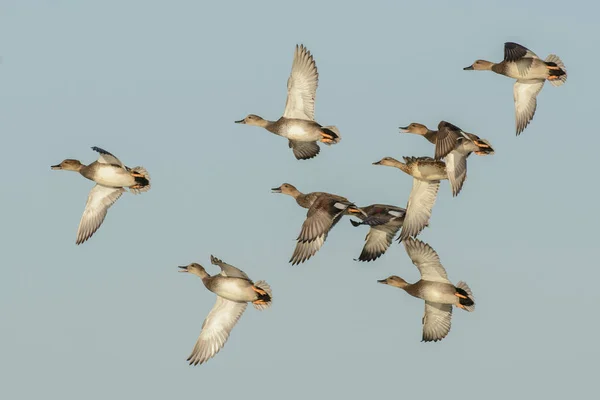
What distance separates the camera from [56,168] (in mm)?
43562

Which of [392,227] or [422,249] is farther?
[392,227]

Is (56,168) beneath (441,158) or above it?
beneath

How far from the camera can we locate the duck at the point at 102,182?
41656 millimetres

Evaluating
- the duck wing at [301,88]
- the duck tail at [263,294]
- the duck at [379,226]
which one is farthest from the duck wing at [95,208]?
the duck at [379,226]

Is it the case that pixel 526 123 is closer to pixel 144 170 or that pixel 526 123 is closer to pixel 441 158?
pixel 441 158

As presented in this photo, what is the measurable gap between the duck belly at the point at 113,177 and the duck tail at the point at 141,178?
0.34 feet

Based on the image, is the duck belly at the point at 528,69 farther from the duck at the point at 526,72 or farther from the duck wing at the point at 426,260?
the duck wing at the point at 426,260

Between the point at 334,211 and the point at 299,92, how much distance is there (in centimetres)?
446

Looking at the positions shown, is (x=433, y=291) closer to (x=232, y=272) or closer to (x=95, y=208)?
(x=232, y=272)

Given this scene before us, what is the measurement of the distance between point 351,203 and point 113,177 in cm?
661

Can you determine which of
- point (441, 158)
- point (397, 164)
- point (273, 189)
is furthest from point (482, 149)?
point (273, 189)

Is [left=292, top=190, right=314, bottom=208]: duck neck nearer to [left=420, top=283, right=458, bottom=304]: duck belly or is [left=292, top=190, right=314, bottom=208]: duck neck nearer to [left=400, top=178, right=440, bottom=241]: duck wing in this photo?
[left=400, top=178, right=440, bottom=241]: duck wing

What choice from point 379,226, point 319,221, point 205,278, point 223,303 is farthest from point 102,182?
point 379,226

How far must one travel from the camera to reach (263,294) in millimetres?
39781
